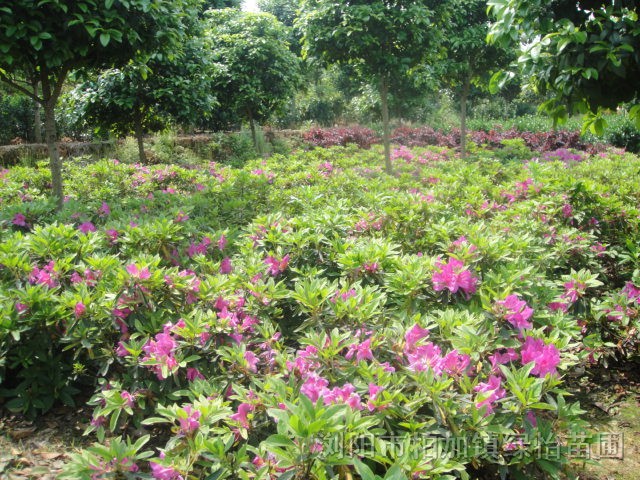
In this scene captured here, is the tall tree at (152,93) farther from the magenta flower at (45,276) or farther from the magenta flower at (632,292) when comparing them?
the magenta flower at (632,292)

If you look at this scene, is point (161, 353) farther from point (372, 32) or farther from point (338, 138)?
point (338, 138)

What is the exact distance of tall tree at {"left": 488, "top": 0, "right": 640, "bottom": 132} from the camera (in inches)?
105

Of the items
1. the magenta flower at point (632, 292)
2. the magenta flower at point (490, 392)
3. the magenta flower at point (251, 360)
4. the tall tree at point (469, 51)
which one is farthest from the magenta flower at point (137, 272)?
the tall tree at point (469, 51)

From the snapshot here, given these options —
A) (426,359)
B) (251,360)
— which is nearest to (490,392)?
(426,359)

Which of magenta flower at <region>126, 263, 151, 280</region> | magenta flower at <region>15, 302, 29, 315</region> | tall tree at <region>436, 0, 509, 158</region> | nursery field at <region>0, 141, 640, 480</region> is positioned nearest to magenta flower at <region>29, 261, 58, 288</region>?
nursery field at <region>0, 141, 640, 480</region>

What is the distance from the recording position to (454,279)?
2.00 m

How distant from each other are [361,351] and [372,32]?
697 centimetres

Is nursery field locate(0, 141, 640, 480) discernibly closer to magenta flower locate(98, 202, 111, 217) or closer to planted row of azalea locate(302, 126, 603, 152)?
magenta flower locate(98, 202, 111, 217)

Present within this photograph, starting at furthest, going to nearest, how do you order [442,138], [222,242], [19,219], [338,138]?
[442,138]
[338,138]
[19,219]
[222,242]

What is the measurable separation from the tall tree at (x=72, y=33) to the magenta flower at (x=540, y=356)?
3731 millimetres

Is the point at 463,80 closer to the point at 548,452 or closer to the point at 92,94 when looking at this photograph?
the point at 92,94

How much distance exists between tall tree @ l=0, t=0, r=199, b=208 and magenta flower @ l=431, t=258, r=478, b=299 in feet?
10.7

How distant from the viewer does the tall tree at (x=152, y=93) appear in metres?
8.02

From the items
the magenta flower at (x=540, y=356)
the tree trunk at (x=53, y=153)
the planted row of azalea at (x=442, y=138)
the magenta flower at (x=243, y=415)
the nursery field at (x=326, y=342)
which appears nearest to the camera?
the nursery field at (x=326, y=342)
